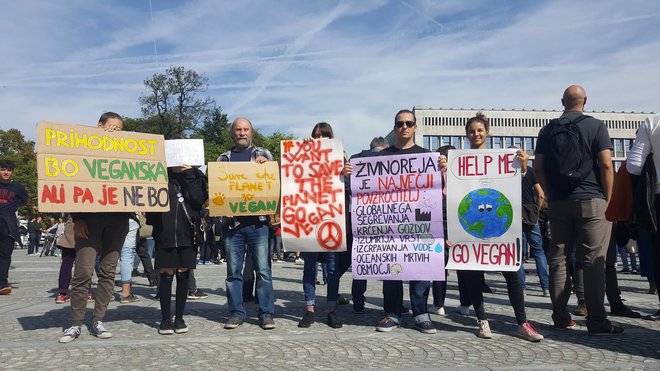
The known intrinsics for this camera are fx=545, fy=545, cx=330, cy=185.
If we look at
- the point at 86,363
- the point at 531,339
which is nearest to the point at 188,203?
the point at 86,363

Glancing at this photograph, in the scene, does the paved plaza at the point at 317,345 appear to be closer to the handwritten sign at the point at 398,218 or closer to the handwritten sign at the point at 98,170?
the handwritten sign at the point at 398,218

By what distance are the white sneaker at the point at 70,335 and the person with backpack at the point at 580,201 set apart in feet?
15.8

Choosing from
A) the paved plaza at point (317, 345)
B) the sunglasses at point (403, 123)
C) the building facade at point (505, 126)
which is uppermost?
the building facade at point (505, 126)

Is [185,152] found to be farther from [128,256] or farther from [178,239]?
[128,256]

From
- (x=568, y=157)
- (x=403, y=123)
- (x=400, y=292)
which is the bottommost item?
(x=400, y=292)

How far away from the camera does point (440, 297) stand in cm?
670

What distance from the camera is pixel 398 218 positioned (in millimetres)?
5832

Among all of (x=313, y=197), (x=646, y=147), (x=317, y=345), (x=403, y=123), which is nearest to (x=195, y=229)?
(x=313, y=197)

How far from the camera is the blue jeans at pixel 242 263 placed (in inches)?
234

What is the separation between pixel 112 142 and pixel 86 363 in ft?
7.80

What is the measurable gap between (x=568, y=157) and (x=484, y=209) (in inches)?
37.7

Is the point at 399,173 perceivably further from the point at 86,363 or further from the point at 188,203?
the point at 86,363

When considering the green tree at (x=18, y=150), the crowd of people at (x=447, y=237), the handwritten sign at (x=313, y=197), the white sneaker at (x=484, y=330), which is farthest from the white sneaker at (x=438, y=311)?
the green tree at (x=18, y=150)

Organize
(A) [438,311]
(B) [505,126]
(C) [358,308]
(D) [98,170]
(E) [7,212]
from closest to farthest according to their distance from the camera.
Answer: (D) [98,170], (A) [438,311], (C) [358,308], (E) [7,212], (B) [505,126]
